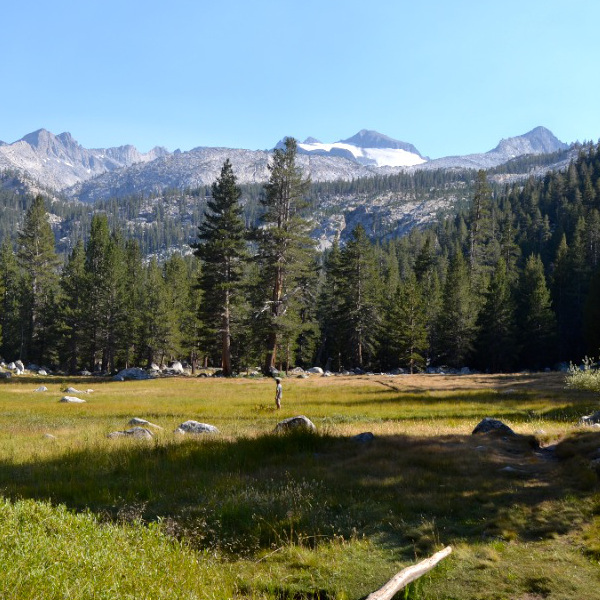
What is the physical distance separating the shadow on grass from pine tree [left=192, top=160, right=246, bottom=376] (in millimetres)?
29668

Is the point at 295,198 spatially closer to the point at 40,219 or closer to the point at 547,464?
the point at 547,464

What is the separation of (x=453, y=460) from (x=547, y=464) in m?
2.25

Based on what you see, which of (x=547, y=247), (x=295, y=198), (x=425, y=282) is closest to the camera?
(x=295, y=198)

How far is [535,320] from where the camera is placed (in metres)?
68.8

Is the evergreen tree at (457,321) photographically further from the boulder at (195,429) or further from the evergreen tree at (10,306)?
the evergreen tree at (10,306)

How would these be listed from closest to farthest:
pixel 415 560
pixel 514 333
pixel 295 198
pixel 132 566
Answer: pixel 132 566 < pixel 415 560 < pixel 295 198 < pixel 514 333

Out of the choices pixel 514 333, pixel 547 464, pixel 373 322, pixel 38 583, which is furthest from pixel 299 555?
pixel 514 333

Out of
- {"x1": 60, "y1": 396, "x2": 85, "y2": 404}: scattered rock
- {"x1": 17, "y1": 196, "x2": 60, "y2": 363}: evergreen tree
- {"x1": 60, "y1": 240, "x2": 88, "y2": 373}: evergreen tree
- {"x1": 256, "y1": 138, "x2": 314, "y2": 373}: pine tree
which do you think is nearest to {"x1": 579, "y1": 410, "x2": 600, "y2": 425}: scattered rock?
{"x1": 60, "y1": 396, "x2": 85, "y2": 404}: scattered rock

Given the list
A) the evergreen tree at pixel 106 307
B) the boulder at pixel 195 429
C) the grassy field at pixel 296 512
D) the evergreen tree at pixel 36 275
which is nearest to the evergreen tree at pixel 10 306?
the evergreen tree at pixel 36 275

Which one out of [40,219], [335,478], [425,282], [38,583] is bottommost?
[335,478]

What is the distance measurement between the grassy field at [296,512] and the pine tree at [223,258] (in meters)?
25.2

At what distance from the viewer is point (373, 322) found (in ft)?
204

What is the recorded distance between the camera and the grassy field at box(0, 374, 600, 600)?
5.79 metres

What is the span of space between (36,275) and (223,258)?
39.7 meters
